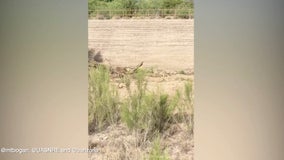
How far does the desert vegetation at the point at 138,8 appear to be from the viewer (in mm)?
3295

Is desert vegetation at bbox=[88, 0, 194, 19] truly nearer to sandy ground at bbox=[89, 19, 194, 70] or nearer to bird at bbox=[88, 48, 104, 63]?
sandy ground at bbox=[89, 19, 194, 70]

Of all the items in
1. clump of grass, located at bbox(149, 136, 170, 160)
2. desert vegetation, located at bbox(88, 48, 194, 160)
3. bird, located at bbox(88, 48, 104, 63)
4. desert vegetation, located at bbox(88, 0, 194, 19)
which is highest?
desert vegetation, located at bbox(88, 0, 194, 19)

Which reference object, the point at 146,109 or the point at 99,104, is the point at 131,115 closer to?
the point at 146,109

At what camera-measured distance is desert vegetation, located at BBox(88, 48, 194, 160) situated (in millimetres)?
3314

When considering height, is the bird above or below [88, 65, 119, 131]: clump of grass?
above

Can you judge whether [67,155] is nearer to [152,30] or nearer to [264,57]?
[152,30]

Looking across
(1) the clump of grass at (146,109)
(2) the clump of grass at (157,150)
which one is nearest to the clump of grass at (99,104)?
(1) the clump of grass at (146,109)

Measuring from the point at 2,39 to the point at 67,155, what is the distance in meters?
1.28

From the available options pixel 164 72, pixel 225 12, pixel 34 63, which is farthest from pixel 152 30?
pixel 34 63

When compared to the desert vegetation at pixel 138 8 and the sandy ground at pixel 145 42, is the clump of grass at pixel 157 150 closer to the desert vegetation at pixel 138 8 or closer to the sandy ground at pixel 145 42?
the sandy ground at pixel 145 42

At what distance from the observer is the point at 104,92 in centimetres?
336

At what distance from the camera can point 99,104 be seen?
11.0 feet

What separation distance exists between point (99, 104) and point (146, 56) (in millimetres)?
640

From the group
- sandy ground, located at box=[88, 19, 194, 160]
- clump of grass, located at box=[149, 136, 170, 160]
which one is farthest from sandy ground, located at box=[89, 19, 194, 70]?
clump of grass, located at box=[149, 136, 170, 160]
